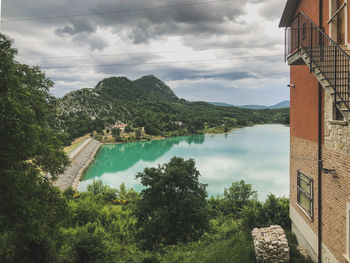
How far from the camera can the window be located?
6.96 metres

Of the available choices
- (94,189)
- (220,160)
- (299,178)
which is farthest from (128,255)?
(220,160)

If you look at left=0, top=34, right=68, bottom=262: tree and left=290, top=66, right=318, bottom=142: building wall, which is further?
left=290, top=66, right=318, bottom=142: building wall

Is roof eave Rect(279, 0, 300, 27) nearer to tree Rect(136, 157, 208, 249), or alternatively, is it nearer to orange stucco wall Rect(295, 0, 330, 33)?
orange stucco wall Rect(295, 0, 330, 33)

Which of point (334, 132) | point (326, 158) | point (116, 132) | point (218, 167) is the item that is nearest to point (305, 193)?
point (326, 158)

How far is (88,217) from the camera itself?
13562mm

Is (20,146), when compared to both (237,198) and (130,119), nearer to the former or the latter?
(237,198)

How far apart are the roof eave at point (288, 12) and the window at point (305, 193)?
585 centimetres

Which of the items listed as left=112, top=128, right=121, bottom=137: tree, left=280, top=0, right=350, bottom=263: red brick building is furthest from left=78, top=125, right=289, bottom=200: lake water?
left=280, top=0, right=350, bottom=263: red brick building

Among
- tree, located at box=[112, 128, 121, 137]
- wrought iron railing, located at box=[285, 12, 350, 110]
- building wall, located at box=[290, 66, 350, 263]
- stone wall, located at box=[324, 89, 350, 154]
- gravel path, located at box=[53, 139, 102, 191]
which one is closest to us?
wrought iron railing, located at box=[285, 12, 350, 110]

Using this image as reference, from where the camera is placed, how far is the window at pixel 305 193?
6959 millimetres

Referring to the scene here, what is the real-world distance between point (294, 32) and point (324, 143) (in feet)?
12.5

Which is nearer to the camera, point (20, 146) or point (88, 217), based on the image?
point (20, 146)

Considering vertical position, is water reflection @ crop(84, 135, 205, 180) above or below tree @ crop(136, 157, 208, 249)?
below

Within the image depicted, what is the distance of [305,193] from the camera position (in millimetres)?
7344
